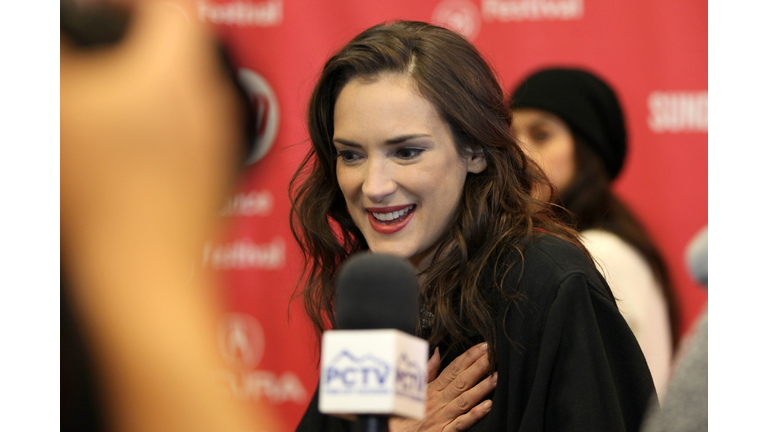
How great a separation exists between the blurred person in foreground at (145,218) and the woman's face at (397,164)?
176 centimetres

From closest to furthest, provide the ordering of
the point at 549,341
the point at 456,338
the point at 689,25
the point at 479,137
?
the point at 549,341 → the point at 456,338 → the point at 479,137 → the point at 689,25

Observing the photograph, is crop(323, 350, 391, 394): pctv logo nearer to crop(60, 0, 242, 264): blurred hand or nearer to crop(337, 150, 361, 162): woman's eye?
crop(337, 150, 361, 162): woman's eye

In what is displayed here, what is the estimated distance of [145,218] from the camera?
3.42 meters

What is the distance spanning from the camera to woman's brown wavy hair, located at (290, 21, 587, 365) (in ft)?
5.16

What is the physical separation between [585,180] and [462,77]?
1412 millimetres

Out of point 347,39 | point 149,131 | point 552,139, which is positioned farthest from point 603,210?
point 149,131

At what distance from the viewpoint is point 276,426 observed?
3262 millimetres

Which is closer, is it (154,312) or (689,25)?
(689,25)

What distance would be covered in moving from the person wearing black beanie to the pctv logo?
2.19 metres

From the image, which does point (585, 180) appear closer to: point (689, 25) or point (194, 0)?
point (689, 25)

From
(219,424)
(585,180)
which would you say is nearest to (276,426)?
(219,424)

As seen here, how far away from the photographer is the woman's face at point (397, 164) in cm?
159

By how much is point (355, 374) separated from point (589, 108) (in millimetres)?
2439

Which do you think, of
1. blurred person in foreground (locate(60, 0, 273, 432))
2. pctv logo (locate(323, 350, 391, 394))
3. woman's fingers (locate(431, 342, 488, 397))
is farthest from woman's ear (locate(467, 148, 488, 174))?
blurred person in foreground (locate(60, 0, 273, 432))
